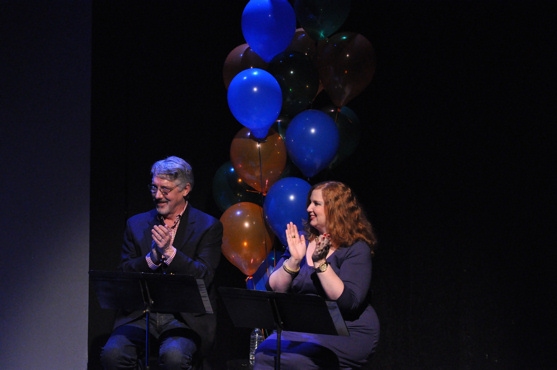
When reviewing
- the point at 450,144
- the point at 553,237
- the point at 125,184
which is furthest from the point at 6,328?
the point at 553,237

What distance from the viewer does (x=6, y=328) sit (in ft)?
15.6

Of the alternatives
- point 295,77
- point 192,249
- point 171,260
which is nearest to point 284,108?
point 295,77

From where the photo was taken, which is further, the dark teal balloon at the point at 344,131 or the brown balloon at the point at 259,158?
the dark teal balloon at the point at 344,131

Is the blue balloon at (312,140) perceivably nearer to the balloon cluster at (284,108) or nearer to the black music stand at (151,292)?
the balloon cluster at (284,108)

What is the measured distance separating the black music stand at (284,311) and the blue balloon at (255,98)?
3.98 feet

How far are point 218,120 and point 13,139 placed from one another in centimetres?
143

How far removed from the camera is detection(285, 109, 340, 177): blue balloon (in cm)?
390

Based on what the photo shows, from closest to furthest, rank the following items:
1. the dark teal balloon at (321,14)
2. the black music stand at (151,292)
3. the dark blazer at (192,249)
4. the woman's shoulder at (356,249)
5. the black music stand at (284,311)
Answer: the black music stand at (284,311) < the black music stand at (151,292) < the woman's shoulder at (356,249) < the dark blazer at (192,249) < the dark teal balloon at (321,14)

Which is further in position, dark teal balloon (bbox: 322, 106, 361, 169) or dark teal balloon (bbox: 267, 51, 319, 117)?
dark teal balloon (bbox: 322, 106, 361, 169)

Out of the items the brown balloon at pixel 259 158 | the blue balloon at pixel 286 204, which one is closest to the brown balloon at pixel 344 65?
the brown balloon at pixel 259 158

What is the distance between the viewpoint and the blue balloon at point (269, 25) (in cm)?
394

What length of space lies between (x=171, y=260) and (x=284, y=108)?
1187mm

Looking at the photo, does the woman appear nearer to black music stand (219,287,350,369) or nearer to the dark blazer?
black music stand (219,287,350,369)

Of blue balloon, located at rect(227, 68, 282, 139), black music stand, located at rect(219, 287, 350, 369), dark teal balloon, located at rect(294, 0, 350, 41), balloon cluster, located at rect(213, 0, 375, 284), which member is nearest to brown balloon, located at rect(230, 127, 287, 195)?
balloon cluster, located at rect(213, 0, 375, 284)
